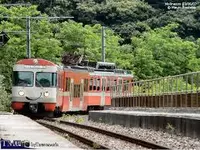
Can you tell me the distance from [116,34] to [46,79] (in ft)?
152

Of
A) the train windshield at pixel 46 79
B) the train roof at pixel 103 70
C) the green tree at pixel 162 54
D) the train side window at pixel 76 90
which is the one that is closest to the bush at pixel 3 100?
the train roof at pixel 103 70

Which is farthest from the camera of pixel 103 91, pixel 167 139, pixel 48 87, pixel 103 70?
pixel 103 91

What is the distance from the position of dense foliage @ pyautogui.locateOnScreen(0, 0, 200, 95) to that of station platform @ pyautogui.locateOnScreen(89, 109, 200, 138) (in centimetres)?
1819

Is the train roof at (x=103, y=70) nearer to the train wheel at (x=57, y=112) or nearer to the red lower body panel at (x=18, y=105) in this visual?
the train wheel at (x=57, y=112)

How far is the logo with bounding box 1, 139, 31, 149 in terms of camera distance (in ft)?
48.2

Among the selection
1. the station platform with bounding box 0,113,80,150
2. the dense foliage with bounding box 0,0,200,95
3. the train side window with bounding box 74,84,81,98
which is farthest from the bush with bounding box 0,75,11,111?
the station platform with bounding box 0,113,80,150

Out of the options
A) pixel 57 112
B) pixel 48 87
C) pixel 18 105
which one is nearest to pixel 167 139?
pixel 48 87

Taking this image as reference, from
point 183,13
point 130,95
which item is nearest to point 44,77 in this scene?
point 130,95

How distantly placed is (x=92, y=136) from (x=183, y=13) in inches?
2655

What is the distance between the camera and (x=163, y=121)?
22203 millimetres

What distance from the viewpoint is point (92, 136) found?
21.2m

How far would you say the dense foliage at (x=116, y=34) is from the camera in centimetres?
5600

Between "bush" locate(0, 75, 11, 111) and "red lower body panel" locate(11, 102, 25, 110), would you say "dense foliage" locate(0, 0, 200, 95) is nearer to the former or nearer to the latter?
"bush" locate(0, 75, 11, 111)

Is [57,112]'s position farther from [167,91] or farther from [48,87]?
[167,91]
